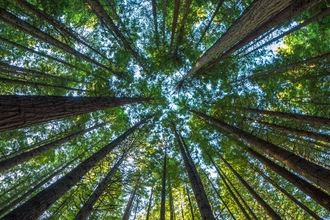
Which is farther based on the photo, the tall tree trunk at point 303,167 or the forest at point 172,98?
the forest at point 172,98

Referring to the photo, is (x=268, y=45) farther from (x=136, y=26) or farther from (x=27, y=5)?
(x=27, y=5)

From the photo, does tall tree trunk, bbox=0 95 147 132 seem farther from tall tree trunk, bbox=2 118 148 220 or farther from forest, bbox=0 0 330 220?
forest, bbox=0 0 330 220

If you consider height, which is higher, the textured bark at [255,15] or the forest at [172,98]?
the forest at [172,98]

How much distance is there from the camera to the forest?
8.49 meters

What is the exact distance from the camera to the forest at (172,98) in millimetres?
8492

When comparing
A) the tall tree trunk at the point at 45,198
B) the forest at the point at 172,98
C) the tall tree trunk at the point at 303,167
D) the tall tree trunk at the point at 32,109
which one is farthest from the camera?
the forest at the point at 172,98

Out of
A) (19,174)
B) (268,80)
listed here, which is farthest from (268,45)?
(19,174)

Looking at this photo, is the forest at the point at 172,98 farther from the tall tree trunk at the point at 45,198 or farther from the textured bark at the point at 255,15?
the textured bark at the point at 255,15

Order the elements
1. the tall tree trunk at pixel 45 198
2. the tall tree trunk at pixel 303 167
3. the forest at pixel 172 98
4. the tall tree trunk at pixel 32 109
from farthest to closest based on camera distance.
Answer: the forest at pixel 172 98
the tall tree trunk at pixel 303 167
the tall tree trunk at pixel 45 198
the tall tree trunk at pixel 32 109

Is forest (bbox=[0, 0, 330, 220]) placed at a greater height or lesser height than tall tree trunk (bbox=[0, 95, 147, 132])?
greater

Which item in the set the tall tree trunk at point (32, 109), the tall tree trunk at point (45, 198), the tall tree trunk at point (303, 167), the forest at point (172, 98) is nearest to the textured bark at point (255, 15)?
the forest at point (172, 98)

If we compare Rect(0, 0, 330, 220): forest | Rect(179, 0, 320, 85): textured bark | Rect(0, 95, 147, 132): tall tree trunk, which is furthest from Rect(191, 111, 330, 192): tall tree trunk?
Rect(0, 95, 147, 132): tall tree trunk

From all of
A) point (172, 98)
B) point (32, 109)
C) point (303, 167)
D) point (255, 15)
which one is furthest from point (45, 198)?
point (172, 98)

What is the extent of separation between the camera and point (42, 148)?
887 cm
